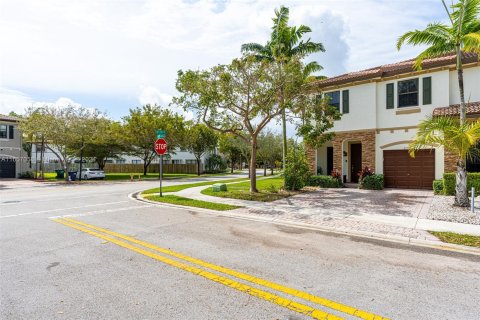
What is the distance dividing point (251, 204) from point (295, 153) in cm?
574

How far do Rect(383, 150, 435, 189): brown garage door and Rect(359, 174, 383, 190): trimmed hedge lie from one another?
1.14 metres

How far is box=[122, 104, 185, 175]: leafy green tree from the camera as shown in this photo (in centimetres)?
3625

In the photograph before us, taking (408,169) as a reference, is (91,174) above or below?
below

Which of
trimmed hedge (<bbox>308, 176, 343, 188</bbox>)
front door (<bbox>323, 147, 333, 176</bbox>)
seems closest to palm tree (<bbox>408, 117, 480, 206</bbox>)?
trimmed hedge (<bbox>308, 176, 343, 188</bbox>)

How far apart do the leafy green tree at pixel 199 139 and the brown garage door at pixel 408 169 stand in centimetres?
2689

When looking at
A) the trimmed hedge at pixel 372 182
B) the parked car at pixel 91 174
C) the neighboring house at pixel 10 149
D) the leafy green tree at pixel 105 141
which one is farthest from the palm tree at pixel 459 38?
the neighboring house at pixel 10 149

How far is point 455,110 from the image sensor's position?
14.9m

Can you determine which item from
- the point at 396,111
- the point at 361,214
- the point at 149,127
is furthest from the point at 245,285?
the point at 149,127

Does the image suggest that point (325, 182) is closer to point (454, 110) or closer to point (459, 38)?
point (454, 110)

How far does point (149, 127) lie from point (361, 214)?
30.8 metres

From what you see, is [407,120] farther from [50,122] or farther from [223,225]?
[50,122]

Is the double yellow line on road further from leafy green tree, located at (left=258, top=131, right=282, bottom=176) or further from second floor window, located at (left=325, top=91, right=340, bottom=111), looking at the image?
leafy green tree, located at (left=258, top=131, right=282, bottom=176)

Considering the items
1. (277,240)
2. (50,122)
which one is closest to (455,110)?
(277,240)

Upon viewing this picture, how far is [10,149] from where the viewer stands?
3491cm
